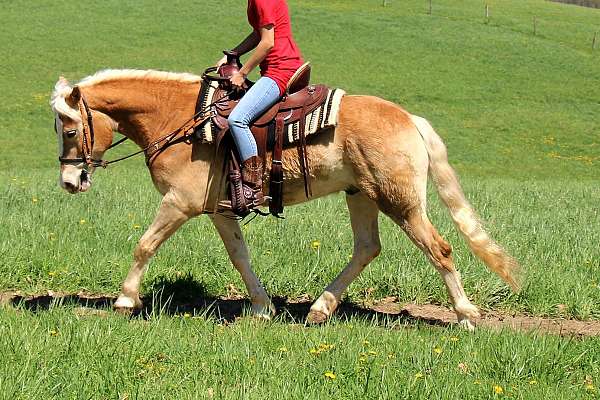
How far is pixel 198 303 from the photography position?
738 cm

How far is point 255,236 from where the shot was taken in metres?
9.06

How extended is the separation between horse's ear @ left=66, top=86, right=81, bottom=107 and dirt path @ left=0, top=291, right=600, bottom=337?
170 centimetres

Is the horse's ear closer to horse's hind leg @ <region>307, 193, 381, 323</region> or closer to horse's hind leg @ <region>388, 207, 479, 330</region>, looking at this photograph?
horse's hind leg @ <region>307, 193, 381, 323</region>

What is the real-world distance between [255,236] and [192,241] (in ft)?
2.59

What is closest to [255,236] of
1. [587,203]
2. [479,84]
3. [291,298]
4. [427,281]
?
[291,298]

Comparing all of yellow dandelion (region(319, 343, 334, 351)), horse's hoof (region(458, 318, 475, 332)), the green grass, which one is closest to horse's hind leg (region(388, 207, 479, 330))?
horse's hoof (region(458, 318, 475, 332))

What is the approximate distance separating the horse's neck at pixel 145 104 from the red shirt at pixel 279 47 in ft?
2.60

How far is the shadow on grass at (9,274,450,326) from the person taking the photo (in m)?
7.00

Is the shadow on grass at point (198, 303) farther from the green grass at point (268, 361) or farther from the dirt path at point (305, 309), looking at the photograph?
the green grass at point (268, 361)

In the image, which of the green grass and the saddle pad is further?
the saddle pad

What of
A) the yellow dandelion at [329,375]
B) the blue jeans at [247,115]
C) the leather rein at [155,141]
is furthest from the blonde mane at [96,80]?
the yellow dandelion at [329,375]

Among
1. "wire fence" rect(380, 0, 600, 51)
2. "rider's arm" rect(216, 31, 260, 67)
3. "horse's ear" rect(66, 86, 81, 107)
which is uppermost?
"rider's arm" rect(216, 31, 260, 67)

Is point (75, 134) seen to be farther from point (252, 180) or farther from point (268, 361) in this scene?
point (268, 361)

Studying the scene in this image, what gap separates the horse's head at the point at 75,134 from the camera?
6602mm
